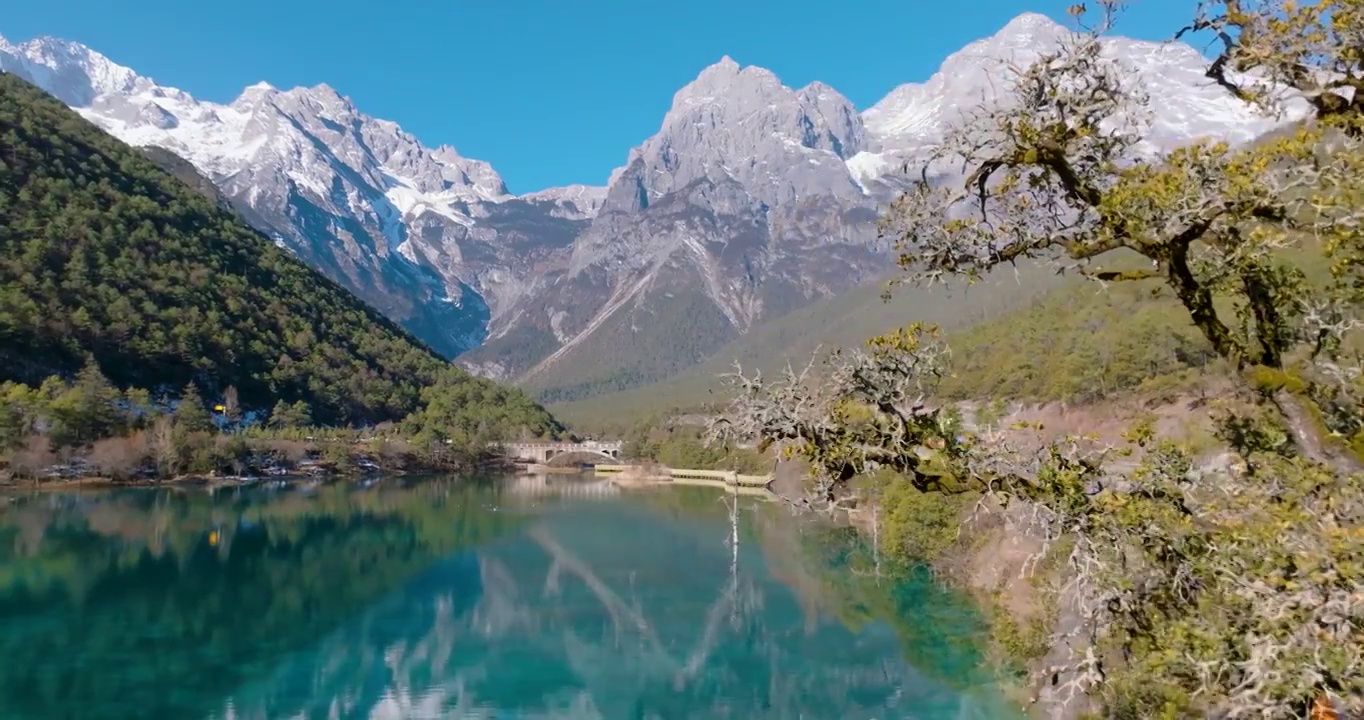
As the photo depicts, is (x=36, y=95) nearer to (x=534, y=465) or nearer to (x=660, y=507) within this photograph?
(x=534, y=465)

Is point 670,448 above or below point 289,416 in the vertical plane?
below

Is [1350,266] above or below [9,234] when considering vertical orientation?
below

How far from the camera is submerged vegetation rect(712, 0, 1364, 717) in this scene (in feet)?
16.1

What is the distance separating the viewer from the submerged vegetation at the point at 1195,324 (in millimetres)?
4902

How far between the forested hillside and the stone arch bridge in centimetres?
977

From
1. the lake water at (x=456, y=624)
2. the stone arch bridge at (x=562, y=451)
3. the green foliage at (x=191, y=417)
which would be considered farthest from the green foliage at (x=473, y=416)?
the lake water at (x=456, y=624)

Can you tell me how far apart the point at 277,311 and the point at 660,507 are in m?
84.2

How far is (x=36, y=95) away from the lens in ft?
488

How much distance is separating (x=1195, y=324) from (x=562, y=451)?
149954 millimetres

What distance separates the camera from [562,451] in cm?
15275

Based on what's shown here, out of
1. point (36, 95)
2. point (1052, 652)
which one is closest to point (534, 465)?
point (36, 95)

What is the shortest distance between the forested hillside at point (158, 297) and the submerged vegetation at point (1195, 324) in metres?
110

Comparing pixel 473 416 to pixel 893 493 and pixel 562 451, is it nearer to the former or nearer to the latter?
pixel 562 451

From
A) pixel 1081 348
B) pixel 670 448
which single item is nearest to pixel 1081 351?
pixel 1081 348
